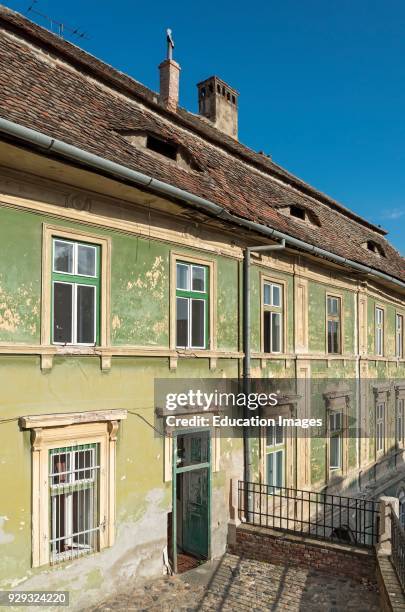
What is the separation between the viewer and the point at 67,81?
9.25 m

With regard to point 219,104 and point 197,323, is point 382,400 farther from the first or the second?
point 219,104

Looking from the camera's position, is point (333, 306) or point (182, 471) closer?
point (182, 471)

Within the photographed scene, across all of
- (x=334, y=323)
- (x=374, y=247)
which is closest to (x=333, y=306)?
(x=334, y=323)

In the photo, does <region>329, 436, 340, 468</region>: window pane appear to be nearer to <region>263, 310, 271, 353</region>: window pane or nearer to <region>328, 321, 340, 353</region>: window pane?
<region>328, 321, 340, 353</region>: window pane

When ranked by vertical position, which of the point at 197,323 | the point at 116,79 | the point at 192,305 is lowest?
the point at 197,323

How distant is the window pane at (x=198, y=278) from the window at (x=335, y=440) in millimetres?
5922

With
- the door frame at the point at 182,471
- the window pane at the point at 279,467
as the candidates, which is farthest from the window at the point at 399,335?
the door frame at the point at 182,471

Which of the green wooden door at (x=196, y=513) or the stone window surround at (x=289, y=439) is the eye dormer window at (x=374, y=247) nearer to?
the stone window surround at (x=289, y=439)

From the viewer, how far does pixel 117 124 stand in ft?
29.2

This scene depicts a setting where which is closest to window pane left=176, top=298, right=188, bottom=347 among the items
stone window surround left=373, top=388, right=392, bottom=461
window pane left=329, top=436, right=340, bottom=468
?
window pane left=329, top=436, right=340, bottom=468

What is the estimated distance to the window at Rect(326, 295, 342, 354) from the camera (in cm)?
1366

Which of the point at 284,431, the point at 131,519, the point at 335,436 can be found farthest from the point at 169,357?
the point at 335,436

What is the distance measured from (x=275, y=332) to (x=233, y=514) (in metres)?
3.95

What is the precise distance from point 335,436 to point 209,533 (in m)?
5.45
